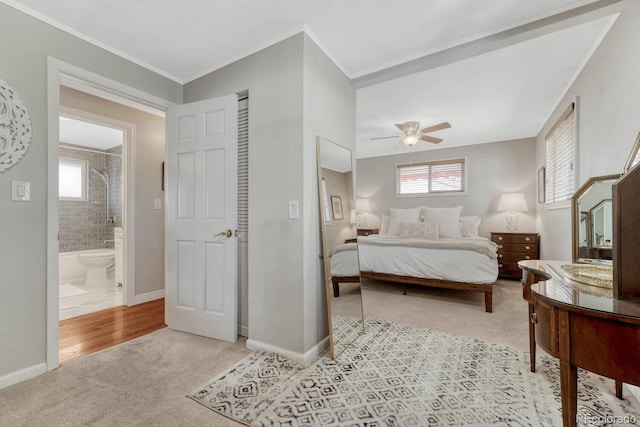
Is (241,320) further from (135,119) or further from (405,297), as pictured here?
(135,119)

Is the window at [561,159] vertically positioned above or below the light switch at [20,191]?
above

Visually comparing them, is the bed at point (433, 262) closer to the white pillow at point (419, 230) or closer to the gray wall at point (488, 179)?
the white pillow at point (419, 230)

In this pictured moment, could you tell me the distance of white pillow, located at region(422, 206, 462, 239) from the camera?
478 centimetres

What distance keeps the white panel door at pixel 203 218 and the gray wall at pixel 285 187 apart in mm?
239

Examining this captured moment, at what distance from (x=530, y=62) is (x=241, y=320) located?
3.66 meters

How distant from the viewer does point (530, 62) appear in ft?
8.69

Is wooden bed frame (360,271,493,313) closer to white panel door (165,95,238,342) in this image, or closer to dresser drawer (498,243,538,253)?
dresser drawer (498,243,538,253)

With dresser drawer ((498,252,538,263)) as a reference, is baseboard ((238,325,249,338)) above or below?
below

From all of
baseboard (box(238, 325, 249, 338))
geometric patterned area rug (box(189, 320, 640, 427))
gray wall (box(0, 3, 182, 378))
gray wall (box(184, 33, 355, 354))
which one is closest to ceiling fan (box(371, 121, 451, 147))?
gray wall (box(184, 33, 355, 354))

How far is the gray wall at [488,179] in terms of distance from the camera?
16.7 feet

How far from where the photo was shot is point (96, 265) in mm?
4559

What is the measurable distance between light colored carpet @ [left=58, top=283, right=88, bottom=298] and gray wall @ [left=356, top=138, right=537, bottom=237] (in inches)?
223

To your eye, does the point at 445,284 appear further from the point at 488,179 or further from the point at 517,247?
the point at 488,179

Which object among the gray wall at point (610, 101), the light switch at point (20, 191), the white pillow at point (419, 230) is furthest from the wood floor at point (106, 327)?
the gray wall at point (610, 101)
